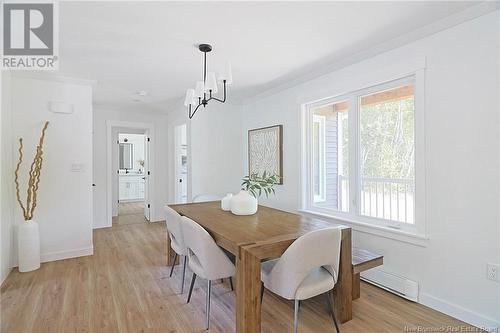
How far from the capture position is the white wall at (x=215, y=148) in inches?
168

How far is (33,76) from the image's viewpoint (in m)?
3.12

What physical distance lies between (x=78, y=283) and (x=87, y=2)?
258 centimetres

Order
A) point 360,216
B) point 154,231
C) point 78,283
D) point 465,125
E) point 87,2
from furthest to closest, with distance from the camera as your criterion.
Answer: point 154,231 → point 360,216 → point 78,283 → point 465,125 → point 87,2

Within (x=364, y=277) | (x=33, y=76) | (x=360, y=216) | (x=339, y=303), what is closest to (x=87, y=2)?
(x=33, y=76)

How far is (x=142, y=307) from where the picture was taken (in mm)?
2205

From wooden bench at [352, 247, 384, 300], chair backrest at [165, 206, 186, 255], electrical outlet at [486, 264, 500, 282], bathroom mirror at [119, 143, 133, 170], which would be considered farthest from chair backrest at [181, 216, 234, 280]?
bathroom mirror at [119, 143, 133, 170]

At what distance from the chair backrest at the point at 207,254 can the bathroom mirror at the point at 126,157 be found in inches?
283

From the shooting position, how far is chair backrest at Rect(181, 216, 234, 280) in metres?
1.85

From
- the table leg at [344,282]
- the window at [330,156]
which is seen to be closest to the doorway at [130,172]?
the window at [330,156]

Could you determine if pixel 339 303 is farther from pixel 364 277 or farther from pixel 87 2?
pixel 87 2

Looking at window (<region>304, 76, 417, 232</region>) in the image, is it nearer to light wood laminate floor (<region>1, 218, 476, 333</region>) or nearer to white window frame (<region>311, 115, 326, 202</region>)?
white window frame (<region>311, 115, 326, 202</region>)

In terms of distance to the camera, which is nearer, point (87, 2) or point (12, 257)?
point (87, 2)

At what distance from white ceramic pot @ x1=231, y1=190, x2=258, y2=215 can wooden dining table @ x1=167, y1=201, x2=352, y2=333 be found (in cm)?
6

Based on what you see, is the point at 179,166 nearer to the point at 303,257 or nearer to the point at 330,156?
the point at 330,156
